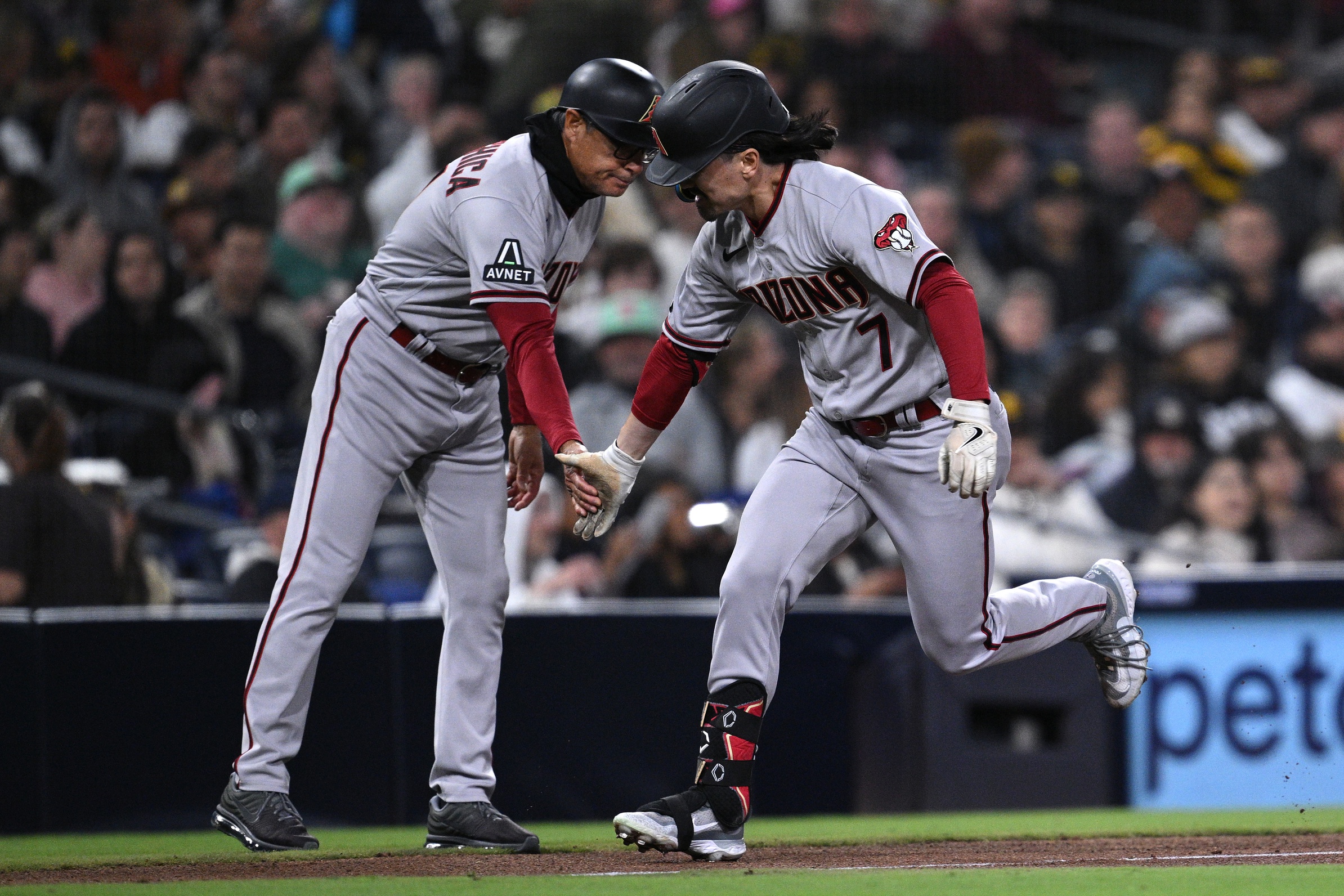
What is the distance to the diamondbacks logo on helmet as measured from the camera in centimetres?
394

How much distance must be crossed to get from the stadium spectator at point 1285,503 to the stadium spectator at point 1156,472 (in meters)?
0.26

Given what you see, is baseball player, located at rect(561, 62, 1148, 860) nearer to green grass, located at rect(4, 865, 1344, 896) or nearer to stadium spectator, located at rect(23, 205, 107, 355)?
green grass, located at rect(4, 865, 1344, 896)

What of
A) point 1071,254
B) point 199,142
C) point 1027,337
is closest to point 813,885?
point 1027,337

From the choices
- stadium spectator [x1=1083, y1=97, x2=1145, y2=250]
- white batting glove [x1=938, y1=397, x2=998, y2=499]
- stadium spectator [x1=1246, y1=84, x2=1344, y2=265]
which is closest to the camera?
white batting glove [x1=938, y1=397, x2=998, y2=499]

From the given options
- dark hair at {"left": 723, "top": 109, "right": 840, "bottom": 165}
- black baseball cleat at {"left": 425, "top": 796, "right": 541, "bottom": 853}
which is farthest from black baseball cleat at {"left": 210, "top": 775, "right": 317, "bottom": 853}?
dark hair at {"left": 723, "top": 109, "right": 840, "bottom": 165}

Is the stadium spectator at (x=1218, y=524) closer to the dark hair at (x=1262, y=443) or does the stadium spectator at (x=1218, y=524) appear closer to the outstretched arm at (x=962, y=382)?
the dark hair at (x=1262, y=443)

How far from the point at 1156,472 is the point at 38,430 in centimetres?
494

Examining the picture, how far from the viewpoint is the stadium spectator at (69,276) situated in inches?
300

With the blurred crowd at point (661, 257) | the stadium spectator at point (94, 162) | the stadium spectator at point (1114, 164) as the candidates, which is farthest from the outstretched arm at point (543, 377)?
the stadium spectator at point (1114, 164)

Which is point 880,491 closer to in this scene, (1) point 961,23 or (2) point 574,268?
(2) point 574,268

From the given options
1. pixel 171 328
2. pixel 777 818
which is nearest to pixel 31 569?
pixel 171 328

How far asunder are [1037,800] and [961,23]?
4.97m

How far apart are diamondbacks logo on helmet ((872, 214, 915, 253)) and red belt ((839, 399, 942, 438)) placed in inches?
16.6

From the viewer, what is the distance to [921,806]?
6.62 m
